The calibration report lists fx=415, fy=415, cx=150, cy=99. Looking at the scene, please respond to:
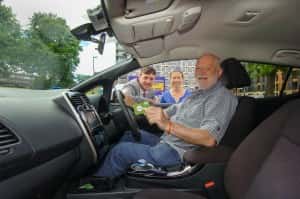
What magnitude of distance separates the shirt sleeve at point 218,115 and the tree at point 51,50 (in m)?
0.75

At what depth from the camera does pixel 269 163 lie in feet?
4.92

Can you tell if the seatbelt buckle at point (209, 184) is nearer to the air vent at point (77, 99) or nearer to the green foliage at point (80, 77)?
the air vent at point (77, 99)

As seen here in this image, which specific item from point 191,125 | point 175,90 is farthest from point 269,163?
point 175,90

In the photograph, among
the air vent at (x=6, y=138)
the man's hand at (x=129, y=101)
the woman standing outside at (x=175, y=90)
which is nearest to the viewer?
the air vent at (x=6, y=138)

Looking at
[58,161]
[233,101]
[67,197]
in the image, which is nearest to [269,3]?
[233,101]

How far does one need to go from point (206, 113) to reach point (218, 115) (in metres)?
0.08

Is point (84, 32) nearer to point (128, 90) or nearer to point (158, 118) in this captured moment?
point (128, 90)

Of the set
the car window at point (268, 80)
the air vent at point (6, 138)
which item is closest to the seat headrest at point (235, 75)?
the car window at point (268, 80)

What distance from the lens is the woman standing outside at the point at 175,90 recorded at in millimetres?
2853

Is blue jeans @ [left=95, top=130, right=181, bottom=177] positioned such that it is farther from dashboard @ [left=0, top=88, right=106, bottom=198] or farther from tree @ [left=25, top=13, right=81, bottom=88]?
tree @ [left=25, top=13, right=81, bottom=88]

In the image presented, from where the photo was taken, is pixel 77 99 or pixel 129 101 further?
pixel 129 101

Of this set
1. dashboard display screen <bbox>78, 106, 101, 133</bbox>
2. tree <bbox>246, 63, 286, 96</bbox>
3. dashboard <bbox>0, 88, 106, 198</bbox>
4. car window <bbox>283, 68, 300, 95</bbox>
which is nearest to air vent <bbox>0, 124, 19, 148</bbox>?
dashboard <bbox>0, 88, 106, 198</bbox>

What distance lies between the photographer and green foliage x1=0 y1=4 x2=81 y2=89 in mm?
1714

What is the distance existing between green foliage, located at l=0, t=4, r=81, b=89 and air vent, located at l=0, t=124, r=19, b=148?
502 mm
